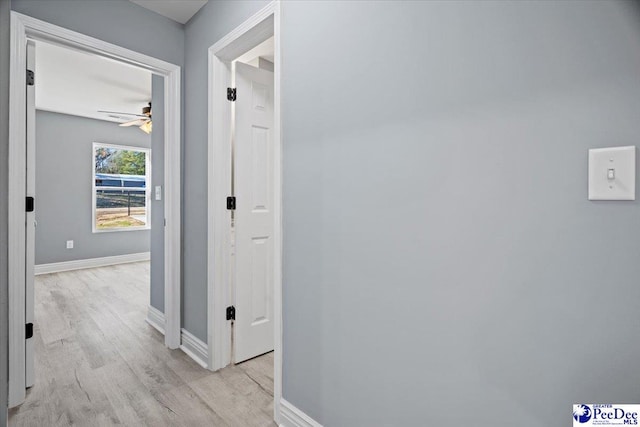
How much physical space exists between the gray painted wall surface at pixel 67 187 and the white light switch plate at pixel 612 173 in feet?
21.7

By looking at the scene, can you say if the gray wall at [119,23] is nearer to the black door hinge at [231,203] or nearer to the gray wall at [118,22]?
the gray wall at [118,22]

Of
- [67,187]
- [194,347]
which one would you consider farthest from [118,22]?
[67,187]

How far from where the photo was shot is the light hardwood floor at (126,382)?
66.9 inches

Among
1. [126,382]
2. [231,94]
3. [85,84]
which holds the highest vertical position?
[85,84]

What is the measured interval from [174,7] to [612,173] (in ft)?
8.87

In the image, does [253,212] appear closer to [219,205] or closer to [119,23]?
[219,205]

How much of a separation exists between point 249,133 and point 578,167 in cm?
195

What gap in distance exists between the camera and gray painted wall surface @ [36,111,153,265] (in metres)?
5.04

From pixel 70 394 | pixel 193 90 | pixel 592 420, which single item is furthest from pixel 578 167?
pixel 70 394

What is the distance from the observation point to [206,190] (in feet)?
7.31

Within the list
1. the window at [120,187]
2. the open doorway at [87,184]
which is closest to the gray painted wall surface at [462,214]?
the open doorway at [87,184]

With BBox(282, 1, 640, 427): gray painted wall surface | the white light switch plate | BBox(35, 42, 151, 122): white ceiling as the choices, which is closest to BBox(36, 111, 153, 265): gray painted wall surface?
BBox(35, 42, 151, 122): white ceiling

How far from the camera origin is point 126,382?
200cm

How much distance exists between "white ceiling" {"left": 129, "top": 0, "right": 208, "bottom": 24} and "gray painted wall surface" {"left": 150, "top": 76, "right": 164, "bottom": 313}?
2.14 ft
